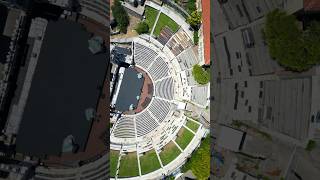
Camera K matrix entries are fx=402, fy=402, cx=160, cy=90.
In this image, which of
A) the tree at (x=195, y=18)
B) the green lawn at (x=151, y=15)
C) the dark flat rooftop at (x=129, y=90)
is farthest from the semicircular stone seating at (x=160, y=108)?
the tree at (x=195, y=18)

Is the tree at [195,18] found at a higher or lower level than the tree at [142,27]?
higher

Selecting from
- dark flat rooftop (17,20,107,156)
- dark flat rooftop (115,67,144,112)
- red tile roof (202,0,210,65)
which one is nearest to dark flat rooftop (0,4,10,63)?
dark flat rooftop (17,20,107,156)

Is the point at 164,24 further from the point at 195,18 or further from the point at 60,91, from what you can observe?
the point at 60,91

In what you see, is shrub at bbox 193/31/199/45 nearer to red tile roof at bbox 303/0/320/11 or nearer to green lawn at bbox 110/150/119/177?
red tile roof at bbox 303/0/320/11

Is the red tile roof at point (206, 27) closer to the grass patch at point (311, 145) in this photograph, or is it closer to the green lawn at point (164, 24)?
the green lawn at point (164, 24)

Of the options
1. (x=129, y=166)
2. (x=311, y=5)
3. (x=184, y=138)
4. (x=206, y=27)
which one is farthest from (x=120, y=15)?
(x=311, y=5)

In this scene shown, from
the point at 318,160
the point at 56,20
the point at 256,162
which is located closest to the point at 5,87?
the point at 56,20

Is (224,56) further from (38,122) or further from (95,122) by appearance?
(38,122)
